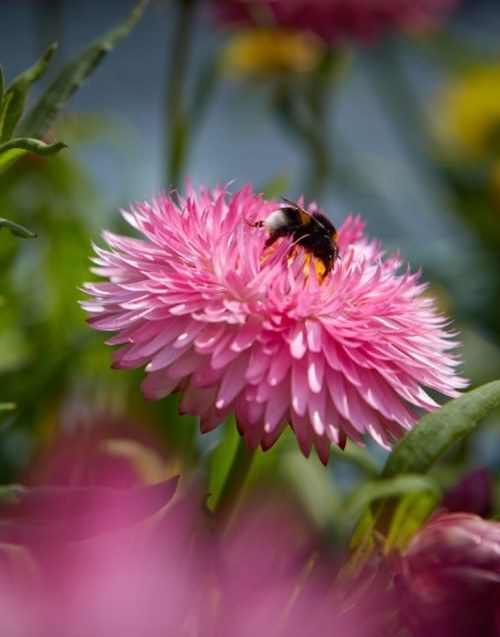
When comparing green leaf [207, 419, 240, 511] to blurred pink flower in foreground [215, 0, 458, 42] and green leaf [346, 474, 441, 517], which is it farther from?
blurred pink flower in foreground [215, 0, 458, 42]

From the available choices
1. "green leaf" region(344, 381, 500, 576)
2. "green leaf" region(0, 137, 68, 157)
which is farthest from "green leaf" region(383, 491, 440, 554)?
"green leaf" region(0, 137, 68, 157)

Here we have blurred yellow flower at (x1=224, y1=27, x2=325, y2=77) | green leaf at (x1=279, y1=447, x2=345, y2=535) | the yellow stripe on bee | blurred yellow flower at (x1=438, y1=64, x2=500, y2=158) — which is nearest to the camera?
the yellow stripe on bee

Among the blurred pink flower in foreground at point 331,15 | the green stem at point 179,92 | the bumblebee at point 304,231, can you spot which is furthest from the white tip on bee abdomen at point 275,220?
the blurred pink flower in foreground at point 331,15

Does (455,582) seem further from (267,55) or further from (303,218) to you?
(267,55)


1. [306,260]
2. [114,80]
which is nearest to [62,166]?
[306,260]

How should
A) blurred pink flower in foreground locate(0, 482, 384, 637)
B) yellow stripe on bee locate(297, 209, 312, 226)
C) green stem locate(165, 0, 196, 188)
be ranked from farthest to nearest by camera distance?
green stem locate(165, 0, 196, 188), yellow stripe on bee locate(297, 209, 312, 226), blurred pink flower in foreground locate(0, 482, 384, 637)
